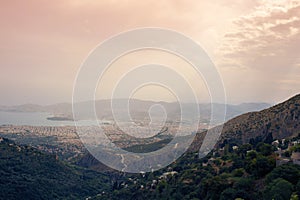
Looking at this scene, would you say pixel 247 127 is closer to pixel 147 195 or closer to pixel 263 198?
pixel 147 195

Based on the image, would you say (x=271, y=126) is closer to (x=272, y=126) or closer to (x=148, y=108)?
(x=272, y=126)

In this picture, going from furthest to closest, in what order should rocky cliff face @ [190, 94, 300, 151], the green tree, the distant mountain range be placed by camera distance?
1. the distant mountain range
2. rocky cliff face @ [190, 94, 300, 151]
3. the green tree

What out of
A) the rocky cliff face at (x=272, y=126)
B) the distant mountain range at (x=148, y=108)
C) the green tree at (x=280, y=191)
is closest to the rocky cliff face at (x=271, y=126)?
the rocky cliff face at (x=272, y=126)

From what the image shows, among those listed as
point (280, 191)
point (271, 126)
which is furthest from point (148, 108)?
point (280, 191)

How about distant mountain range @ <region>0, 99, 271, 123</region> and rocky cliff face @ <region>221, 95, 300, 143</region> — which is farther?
distant mountain range @ <region>0, 99, 271, 123</region>

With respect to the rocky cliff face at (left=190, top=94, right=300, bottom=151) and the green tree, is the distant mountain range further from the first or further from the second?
the green tree

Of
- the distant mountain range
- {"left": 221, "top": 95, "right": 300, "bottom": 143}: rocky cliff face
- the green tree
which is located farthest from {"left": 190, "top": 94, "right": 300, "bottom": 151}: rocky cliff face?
the green tree

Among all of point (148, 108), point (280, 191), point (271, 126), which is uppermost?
point (148, 108)

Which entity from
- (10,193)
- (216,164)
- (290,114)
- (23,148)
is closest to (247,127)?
(290,114)

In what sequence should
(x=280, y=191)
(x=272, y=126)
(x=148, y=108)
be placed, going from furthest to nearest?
(x=148, y=108) → (x=272, y=126) → (x=280, y=191)

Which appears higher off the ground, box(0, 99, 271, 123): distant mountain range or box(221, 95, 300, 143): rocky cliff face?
box(0, 99, 271, 123): distant mountain range

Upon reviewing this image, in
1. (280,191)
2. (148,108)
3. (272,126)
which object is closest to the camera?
(280,191)

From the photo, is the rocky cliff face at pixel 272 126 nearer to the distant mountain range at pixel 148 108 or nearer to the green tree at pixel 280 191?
the distant mountain range at pixel 148 108
